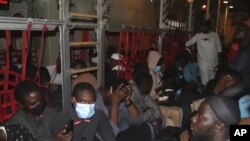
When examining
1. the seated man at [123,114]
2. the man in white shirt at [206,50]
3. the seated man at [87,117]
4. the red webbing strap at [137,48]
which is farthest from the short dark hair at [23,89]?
the man in white shirt at [206,50]

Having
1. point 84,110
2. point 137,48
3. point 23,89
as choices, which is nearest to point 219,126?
point 84,110

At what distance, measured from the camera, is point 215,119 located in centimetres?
214

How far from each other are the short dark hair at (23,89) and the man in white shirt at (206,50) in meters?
4.47

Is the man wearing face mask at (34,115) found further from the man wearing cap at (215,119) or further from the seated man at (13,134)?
the man wearing cap at (215,119)

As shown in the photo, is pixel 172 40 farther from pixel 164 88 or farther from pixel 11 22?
pixel 11 22

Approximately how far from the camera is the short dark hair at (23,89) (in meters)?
2.42

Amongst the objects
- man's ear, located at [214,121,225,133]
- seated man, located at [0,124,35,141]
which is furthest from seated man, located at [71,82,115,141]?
man's ear, located at [214,121,225,133]

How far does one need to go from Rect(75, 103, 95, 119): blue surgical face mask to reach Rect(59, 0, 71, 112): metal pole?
178mm

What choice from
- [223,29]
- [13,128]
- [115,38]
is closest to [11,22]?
[13,128]

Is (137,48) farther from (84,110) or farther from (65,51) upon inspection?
(84,110)

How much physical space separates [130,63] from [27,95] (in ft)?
7.00

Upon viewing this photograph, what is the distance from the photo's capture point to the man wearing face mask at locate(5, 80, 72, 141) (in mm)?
2404

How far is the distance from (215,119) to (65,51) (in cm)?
157

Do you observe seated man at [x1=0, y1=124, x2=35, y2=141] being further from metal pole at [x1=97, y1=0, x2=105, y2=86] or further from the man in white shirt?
the man in white shirt
